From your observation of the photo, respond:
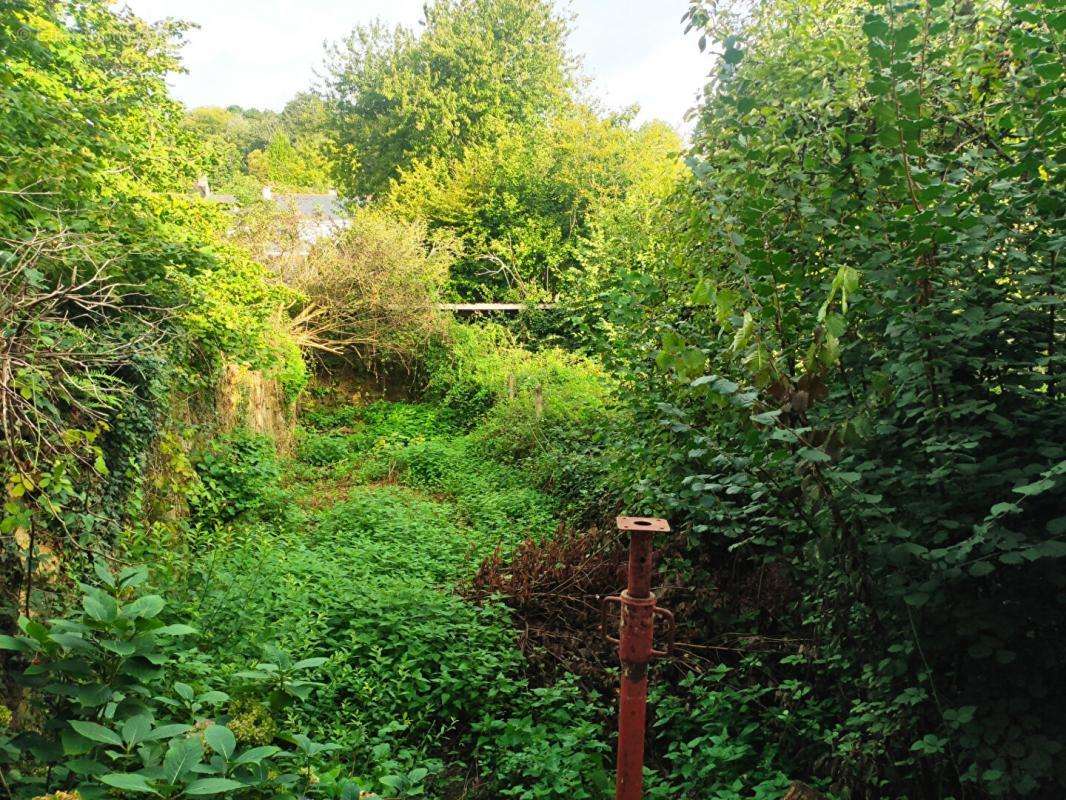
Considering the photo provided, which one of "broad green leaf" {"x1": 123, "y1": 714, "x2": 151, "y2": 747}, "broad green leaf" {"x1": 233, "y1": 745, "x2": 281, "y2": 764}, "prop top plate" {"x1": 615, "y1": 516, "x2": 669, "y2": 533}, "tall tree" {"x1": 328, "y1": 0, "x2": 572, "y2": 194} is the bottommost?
"broad green leaf" {"x1": 233, "y1": 745, "x2": 281, "y2": 764}

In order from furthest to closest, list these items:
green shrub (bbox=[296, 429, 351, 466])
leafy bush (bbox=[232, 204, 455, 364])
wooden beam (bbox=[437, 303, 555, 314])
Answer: wooden beam (bbox=[437, 303, 555, 314]) → leafy bush (bbox=[232, 204, 455, 364]) → green shrub (bbox=[296, 429, 351, 466])

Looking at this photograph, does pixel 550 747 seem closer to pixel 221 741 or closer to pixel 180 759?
pixel 221 741

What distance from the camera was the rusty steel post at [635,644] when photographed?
2.41 m

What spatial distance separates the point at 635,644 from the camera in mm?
2434

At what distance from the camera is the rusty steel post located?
2.41m

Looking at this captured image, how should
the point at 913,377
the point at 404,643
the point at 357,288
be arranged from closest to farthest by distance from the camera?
1. the point at 913,377
2. the point at 404,643
3. the point at 357,288

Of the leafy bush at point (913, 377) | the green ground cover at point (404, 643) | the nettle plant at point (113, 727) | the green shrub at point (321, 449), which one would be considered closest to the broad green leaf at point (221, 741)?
the nettle plant at point (113, 727)

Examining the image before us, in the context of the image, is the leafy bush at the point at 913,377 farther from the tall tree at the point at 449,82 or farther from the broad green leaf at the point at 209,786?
the tall tree at the point at 449,82

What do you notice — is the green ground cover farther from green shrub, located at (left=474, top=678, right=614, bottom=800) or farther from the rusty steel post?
the rusty steel post

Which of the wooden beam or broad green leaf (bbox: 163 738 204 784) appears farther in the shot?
the wooden beam

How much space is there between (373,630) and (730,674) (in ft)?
7.62

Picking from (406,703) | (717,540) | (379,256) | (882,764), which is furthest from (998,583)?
(379,256)

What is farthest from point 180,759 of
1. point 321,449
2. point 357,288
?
point 357,288

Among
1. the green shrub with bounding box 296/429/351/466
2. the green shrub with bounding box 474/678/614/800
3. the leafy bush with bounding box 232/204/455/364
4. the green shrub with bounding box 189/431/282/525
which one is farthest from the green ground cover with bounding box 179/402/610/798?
the leafy bush with bounding box 232/204/455/364
